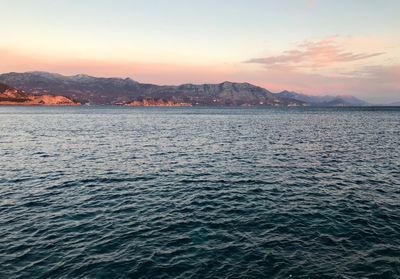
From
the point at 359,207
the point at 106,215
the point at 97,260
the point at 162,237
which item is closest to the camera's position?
the point at 97,260

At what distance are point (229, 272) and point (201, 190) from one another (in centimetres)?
1825

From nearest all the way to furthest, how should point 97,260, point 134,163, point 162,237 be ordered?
1. point 97,260
2. point 162,237
3. point 134,163

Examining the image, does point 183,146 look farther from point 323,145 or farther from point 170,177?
point 323,145

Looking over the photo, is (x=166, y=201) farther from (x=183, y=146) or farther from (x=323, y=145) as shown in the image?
(x=323, y=145)

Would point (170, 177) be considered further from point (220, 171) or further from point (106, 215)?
point (106, 215)

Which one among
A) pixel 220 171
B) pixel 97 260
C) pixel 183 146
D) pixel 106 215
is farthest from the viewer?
pixel 183 146

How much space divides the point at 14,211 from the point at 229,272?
22612 mm

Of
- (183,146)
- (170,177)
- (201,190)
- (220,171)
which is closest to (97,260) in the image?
(201,190)

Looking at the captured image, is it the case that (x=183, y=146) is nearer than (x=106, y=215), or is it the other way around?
(x=106, y=215)

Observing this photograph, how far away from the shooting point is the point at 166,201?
109 feet

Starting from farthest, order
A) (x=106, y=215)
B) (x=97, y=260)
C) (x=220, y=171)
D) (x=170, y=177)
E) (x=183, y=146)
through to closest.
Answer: (x=183, y=146)
(x=220, y=171)
(x=170, y=177)
(x=106, y=215)
(x=97, y=260)

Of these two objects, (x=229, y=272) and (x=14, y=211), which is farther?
(x=14, y=211)

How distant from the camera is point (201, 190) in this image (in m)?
37.6

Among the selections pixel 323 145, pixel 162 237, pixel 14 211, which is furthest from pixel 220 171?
pixel 323 145
